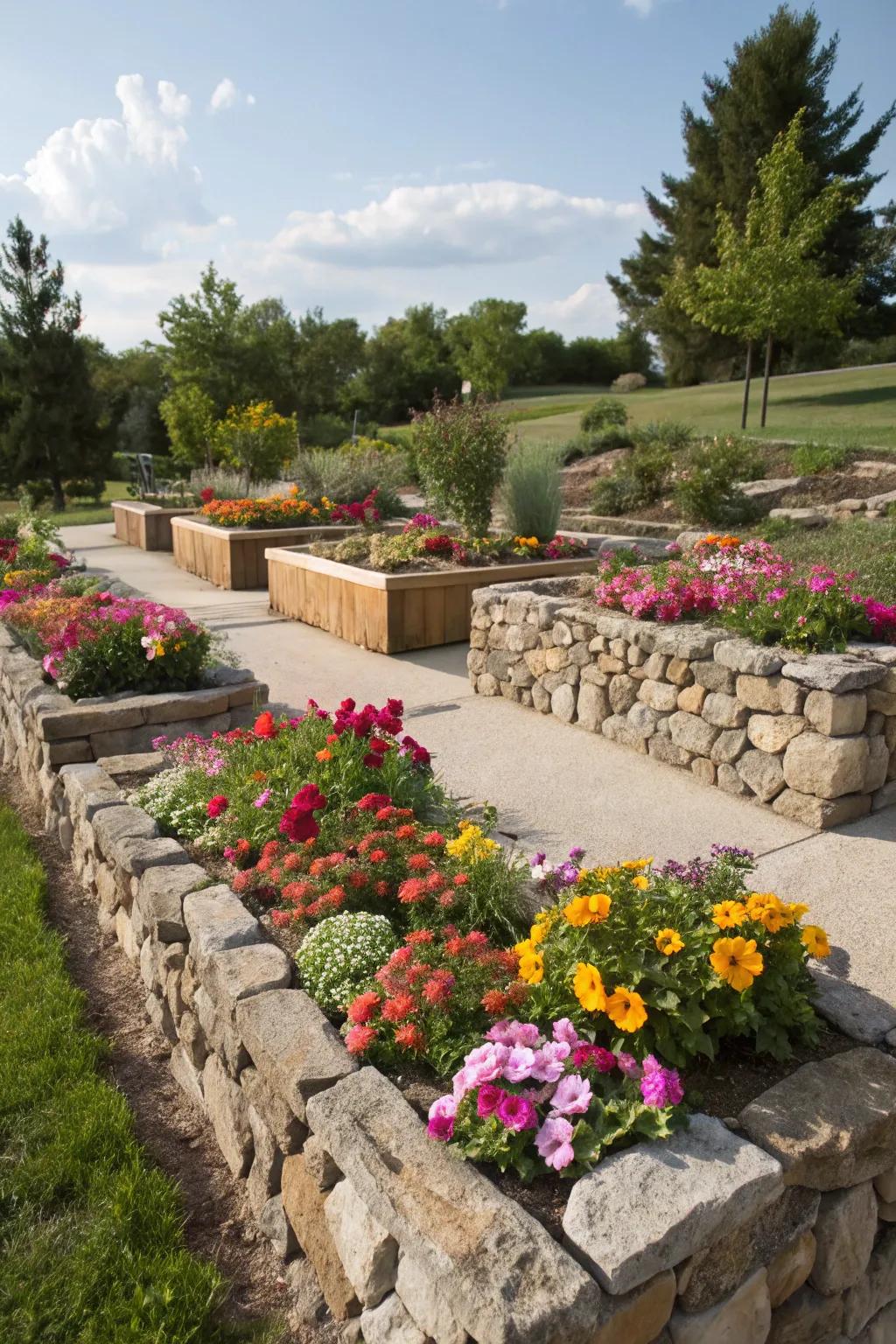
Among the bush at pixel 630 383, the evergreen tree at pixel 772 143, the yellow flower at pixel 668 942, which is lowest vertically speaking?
the yellow flower at pixel 668 942

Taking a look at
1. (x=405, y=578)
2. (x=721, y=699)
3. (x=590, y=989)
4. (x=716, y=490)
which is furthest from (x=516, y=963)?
(x=716, y=490)

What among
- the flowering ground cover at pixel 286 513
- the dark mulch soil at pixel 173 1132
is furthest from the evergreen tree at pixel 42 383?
the dark mulch soil at pixel 173 1132

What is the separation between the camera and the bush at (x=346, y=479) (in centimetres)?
1052

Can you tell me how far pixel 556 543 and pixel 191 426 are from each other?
483 inches

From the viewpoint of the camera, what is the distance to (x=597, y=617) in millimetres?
4707

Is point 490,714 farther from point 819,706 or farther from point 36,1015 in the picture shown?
point 36,1015

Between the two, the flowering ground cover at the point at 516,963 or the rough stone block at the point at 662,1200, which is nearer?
the rough stone block at the point at 662,1200

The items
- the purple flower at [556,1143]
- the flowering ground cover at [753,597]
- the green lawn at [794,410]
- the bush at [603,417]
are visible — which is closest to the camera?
the purple flower at [556,1143]

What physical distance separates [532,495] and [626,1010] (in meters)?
6.10

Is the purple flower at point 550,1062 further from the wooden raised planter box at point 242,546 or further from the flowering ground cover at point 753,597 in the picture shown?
the wooden raised planter box at point 242,546

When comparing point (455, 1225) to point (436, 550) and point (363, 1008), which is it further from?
point (436, 550)

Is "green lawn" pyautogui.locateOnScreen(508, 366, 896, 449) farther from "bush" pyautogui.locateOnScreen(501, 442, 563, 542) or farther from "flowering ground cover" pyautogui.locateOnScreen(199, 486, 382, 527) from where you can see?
"bush" pyautogui.locateOnScreen(501, 442, 563, 542)

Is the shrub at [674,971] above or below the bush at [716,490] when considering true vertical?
below

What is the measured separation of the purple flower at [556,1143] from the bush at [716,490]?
8639 millimetres
